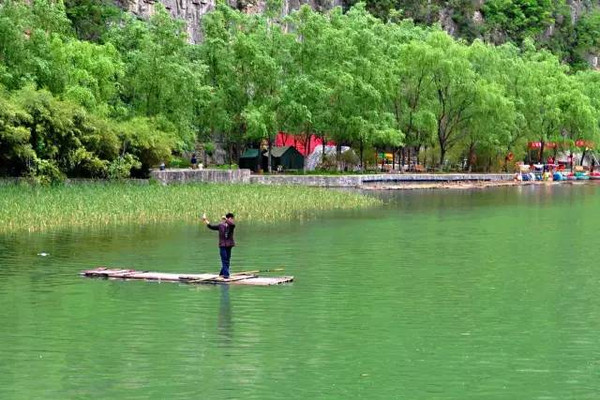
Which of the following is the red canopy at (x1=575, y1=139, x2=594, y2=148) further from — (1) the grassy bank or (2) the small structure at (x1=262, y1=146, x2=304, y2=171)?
(1) the grassy bank

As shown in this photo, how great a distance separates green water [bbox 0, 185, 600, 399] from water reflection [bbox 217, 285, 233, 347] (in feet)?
0.14

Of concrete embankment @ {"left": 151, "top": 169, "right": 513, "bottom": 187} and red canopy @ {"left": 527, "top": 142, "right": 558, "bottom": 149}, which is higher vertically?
red canopy @ {"left": 527, "top": 142, "right": 558, "bottom": 149}

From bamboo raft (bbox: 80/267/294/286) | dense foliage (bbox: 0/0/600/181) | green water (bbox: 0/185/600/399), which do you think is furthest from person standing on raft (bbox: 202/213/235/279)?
dense foliage (bbox: 0/0/600/181)

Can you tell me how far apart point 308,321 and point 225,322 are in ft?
6.07

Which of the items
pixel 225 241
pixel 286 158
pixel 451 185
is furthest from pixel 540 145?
pixel 225 241

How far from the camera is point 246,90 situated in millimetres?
89562

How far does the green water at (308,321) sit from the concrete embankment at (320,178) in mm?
27405

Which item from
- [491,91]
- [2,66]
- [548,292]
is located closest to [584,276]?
[548,292]

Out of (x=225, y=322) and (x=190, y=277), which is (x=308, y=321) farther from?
(x=190, y=277)

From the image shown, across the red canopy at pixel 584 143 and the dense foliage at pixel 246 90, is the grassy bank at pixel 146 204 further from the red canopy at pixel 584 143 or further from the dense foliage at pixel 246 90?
the red canopy at pixel 584 143

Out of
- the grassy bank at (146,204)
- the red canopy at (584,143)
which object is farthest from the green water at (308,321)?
the red canopy at (584,143)

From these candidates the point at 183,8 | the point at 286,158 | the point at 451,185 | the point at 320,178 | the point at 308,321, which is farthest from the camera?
the point at 183,8

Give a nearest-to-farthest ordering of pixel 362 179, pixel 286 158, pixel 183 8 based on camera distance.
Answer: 1. pixel 362 179
2. pixel 286 158
3. pixel 183 8

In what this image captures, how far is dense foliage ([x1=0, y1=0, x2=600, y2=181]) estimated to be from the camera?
213ft
